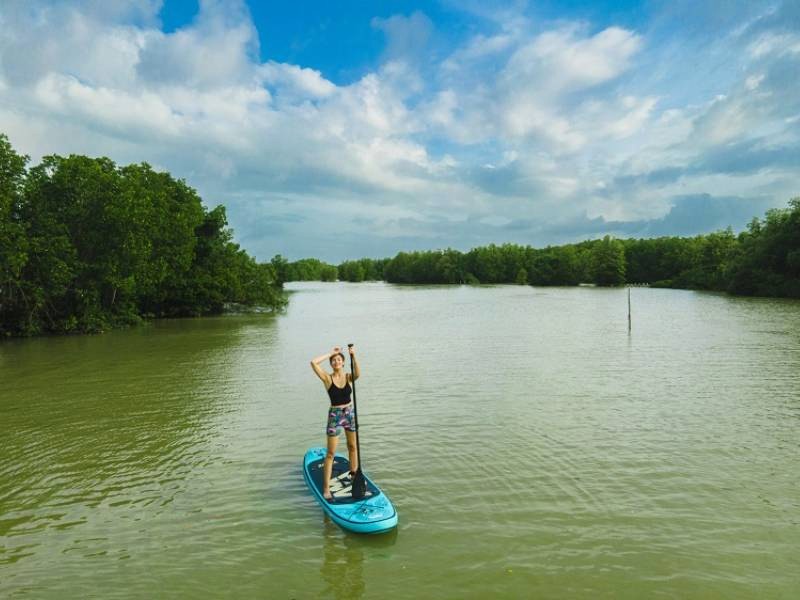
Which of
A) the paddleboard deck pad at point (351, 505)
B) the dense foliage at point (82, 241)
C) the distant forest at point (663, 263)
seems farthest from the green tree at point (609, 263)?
the paddleboard deck pad at point (351, 505)

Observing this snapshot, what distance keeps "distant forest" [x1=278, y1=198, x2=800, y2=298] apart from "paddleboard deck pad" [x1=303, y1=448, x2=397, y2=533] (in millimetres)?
81494

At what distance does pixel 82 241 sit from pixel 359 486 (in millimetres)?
38017

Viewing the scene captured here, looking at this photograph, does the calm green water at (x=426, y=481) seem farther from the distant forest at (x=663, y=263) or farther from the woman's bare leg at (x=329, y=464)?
the distant forest at (x=663, y=263)

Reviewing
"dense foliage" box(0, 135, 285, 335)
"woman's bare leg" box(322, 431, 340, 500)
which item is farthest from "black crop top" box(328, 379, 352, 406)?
"dense foliage" box(0, 135, 285, 335)

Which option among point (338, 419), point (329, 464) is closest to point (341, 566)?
point (329, 464)

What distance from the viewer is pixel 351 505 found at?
895 cm

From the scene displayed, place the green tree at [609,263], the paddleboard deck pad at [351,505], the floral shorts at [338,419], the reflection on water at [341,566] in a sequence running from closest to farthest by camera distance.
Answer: the reflection on water at [341,566] → the paddleboard deck pad at [351,505] → the floral shorts at [338,419] → the green tree at [609,263]

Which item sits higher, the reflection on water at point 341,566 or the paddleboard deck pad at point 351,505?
the paddleboard deck pad at point 351,505

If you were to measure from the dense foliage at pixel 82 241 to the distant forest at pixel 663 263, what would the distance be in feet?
210

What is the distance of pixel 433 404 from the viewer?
57.0ft

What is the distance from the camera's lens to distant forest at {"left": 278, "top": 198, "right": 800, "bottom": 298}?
255 feet

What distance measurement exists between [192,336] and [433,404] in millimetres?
26012

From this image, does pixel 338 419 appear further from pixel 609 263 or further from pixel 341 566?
pixel 609 263

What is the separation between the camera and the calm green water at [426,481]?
297 inches
